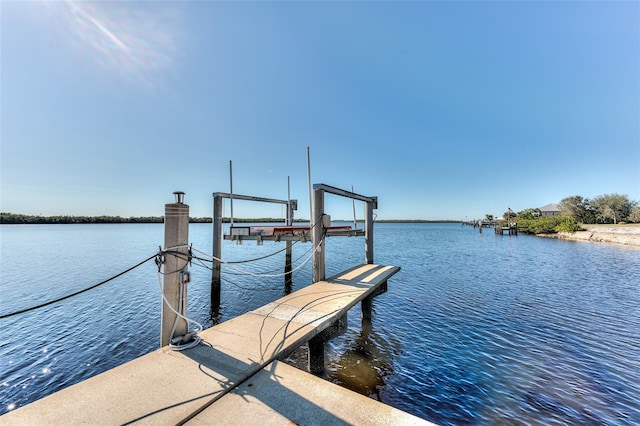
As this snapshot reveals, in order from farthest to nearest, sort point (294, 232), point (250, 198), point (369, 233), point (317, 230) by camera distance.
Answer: point (250, 198) → point (294, 232) → point (369, 233) → point (317, 230)

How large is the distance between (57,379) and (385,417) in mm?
6773

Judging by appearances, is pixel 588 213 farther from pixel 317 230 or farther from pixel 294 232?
pixel 317 230

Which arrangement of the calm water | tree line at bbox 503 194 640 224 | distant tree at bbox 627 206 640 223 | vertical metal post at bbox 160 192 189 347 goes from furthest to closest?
1. tree line at bbox 503 194 640 224
2. distant tree at bbox 627 206 640 223
3. the calm water
4. vertical metal post at bbox 160 192 189 347

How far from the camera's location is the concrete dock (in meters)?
2.15

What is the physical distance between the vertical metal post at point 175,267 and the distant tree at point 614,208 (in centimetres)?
8756

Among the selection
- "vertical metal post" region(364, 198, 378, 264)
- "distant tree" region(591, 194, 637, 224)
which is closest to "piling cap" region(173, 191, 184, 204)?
"vertical metal post" region(364, 198, 378, 264)

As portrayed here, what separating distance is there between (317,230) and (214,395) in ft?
15.1

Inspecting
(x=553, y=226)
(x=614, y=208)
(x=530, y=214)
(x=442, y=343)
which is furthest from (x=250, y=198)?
(x=530, y=214)

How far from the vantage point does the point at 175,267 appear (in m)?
3.39

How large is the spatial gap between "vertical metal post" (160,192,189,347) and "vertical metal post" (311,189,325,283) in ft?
11.8

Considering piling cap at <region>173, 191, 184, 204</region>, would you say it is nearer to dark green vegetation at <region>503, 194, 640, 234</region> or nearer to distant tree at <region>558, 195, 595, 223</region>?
dark green vegetation at <region>503, 194, 640, 234</region>

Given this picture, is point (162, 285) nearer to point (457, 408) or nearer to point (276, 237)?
point (457, 408)

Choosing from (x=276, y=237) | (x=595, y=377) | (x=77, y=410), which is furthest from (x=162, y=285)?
(x=595, y=377)

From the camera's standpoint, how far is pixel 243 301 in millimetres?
10000
